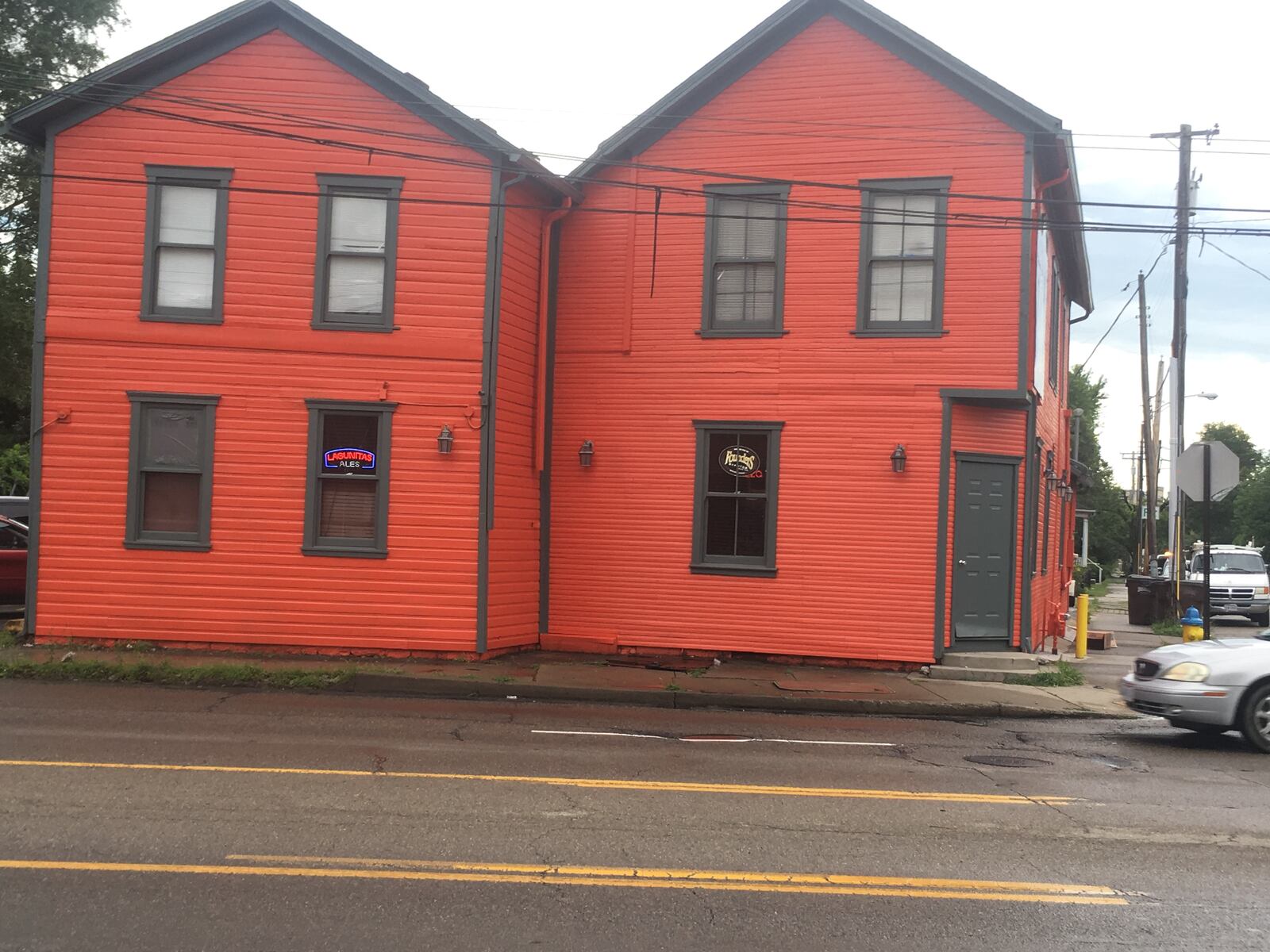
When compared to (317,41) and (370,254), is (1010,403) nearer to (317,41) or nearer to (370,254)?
(370,254)

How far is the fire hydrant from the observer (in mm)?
18484

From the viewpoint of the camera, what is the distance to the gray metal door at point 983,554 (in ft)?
51.5

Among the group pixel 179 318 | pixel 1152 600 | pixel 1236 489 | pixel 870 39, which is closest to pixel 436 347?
pixel 179 318

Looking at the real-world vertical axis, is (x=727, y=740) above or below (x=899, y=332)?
below

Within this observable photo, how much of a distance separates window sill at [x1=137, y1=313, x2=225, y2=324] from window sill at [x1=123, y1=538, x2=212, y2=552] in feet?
9.53

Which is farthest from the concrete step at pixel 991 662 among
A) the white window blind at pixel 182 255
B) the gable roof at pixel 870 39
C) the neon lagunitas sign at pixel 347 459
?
the white window blind at pixel 182 255

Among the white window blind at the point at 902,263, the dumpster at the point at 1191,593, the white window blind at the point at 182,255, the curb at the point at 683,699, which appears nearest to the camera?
the curb at the point at 683,699

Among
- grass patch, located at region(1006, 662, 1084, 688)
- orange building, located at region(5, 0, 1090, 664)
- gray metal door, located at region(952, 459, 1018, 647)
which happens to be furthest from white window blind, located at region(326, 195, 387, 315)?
grass patch, located at region(1006, 662, 1084, 688)

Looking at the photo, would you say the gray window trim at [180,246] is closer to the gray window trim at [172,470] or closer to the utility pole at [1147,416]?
the gray window trim at [172,470]

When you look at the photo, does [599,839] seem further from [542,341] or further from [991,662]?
[542,341]

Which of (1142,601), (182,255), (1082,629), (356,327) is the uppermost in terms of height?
(182,255)

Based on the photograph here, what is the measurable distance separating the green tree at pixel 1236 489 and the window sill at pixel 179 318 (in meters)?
107

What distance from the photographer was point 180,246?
595 inches

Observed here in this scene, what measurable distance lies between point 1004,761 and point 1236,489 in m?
119
